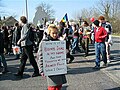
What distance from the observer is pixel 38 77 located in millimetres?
8789

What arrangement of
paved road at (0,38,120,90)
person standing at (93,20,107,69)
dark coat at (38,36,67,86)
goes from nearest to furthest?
dark coat at (38,36,67,86)
paved road at (0,38,120,90)
person standing at (93,20,107,69)

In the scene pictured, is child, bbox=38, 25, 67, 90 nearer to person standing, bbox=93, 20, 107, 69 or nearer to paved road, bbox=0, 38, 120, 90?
paved road, bbox=0, 38, 120, 90

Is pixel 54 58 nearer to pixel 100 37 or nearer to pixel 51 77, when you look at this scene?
pixel 51 77

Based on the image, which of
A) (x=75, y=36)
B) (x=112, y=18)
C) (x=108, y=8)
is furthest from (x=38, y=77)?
(x=108, y=8)

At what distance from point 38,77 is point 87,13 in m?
70.4

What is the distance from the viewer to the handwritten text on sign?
522 cm

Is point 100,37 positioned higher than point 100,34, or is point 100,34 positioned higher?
point 100,34

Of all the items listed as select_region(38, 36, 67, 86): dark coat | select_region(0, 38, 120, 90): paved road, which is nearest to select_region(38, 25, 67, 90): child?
select_region(38, 36, 67, 86): dark coat

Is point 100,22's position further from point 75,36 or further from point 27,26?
point 75,36

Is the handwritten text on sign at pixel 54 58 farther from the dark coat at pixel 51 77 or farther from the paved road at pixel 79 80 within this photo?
the paved road at pixel 79 80

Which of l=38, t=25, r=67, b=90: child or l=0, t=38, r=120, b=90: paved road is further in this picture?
l=0, t=38, r=120, b=90: paved road

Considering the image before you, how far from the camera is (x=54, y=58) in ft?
17.9

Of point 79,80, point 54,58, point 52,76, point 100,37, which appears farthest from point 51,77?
point 100,37

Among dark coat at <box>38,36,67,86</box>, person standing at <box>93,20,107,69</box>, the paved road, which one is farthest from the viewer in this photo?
person standing at <box>93,20,107,69</box>
